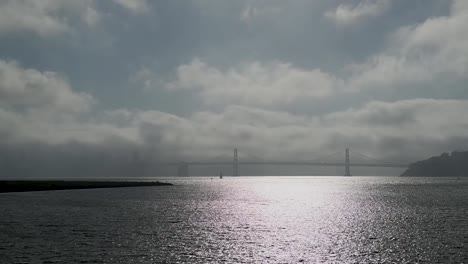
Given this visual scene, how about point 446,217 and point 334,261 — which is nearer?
point 334,261

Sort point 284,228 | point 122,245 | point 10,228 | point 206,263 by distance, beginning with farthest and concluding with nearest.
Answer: point 284,228 → point 10,228 → point 122,245 → point 206,263

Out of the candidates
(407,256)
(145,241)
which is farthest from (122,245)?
(407,256)

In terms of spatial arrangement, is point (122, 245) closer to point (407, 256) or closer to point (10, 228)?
point (10, 228)

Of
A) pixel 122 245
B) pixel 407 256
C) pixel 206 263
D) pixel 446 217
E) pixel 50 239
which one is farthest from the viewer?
pixel 446 217

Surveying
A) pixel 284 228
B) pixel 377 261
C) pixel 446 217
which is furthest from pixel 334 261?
pixel 446 217

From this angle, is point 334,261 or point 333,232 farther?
point 333,232

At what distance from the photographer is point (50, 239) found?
4538cm

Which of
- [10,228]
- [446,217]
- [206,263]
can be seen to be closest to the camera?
[206,263]

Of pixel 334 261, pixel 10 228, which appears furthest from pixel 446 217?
pixel 10 228

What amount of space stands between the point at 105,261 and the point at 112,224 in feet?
88.5

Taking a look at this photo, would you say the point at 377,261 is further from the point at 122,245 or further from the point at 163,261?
the point at 122,245

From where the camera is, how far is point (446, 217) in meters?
72.2

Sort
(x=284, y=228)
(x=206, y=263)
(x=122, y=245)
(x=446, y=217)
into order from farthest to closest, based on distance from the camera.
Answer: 1. (x=446, y=217)
2. (x=284, y=228)
3. (x=122, y=245)
4. (x=206, y=263)

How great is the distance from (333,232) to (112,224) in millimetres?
30122
